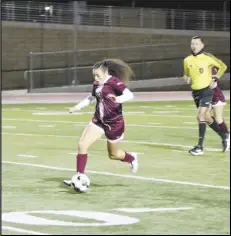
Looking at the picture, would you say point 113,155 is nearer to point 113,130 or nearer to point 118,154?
point 118,154

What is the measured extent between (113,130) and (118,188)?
16.7m

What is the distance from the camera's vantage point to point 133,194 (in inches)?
699

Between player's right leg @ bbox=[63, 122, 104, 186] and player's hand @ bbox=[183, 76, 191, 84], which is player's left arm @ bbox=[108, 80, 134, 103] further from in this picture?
player's hand @ bbox=[183, 76, 191, 84]

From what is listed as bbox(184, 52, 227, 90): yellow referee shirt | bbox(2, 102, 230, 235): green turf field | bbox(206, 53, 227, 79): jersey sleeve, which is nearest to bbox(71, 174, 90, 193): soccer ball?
bbox(184, 52, 227, 90): yellow referee shirt

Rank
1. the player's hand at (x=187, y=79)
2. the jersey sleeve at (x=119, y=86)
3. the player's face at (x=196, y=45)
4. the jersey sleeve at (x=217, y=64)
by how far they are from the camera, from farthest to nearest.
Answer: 1. the jersey sleeve at (x=217, y=64)
2. the player's hand at (x=187, y=79)
3. the player's face at (x=196, y=45)
4. the jersey sleeve at (x=119, y=86)

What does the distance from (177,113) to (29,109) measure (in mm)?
7349

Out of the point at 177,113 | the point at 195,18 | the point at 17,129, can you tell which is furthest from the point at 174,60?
the point at 17,129

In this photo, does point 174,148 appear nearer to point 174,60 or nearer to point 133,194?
point 133,194

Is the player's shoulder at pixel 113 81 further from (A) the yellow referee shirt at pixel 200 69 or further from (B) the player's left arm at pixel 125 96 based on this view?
(A) the yellow referee shirt at pixel 200 69

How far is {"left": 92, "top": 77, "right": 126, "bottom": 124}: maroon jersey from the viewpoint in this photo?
3514 mm

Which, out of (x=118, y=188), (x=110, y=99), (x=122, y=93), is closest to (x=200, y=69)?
(x=122, y=93)

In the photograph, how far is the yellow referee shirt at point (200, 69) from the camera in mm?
4281

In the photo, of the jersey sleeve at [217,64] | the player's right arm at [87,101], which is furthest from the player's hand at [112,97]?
the jersey sleeve at [217,64]

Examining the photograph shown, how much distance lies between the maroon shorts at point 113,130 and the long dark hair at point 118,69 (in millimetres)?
172
